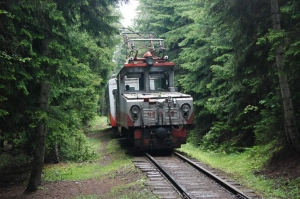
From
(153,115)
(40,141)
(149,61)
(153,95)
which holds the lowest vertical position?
(40,141)

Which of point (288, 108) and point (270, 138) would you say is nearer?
point (288, 108)

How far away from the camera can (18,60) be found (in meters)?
6.94

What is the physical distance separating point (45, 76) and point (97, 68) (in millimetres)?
12278

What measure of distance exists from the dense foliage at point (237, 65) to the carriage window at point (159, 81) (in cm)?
175

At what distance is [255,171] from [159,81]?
6.51 meters

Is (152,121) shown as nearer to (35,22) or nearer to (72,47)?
(72,47)

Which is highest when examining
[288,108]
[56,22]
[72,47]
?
[56,22]

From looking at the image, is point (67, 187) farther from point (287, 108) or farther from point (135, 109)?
point (287, 108)

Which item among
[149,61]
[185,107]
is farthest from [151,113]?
[149,61]

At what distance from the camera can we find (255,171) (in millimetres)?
9672

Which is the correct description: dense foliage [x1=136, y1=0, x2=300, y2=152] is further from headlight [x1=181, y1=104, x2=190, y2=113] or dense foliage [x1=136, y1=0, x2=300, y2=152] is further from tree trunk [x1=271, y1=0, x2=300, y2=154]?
headlight [x1=181, y1=104, x2=190, y2=113]

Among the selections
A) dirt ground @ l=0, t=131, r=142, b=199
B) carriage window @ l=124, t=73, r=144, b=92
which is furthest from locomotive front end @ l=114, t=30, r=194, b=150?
dirt ground @ l=0, t=131, r=142, b=199

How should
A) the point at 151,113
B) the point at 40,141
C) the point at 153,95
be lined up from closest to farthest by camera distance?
the point at 40,141
the point at 151,113
the point at 153,95

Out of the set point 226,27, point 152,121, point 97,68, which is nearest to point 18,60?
point 226,27
